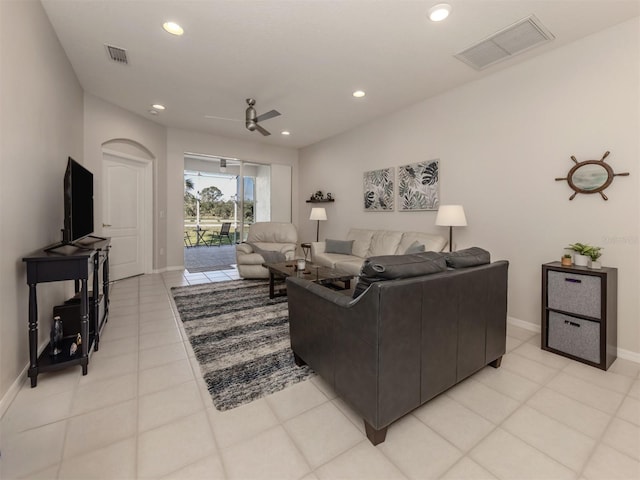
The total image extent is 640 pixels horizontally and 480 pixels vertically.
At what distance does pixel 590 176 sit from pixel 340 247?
3.24 meters

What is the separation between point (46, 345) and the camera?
7.44 feet

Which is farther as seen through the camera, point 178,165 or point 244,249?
point 178,165

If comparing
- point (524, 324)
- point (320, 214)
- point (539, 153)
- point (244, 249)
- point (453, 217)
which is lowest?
point (524, 324)

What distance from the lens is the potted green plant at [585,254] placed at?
2.35 metres

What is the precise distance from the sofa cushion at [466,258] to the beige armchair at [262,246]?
3.23 meters

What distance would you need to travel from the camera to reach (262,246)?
206 inches

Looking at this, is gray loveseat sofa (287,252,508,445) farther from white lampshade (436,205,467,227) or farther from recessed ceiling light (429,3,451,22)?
recessed ceiling light (429,3,451,22)

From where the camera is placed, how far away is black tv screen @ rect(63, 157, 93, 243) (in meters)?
2.16

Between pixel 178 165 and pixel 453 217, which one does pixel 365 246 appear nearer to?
pixel 453 217

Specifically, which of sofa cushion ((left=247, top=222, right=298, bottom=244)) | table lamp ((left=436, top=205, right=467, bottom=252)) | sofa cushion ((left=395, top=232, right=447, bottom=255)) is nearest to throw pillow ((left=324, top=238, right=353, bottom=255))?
sofa cushion ((left=247, top=222, right=298, bottom=244))

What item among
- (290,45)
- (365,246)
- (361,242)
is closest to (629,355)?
(365,246)

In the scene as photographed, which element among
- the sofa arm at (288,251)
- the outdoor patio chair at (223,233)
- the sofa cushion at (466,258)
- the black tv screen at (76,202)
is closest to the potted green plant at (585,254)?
the sofa cushion at (466,258)

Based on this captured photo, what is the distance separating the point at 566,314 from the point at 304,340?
85.7 inches

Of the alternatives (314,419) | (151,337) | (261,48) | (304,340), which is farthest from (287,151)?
(314,419)
